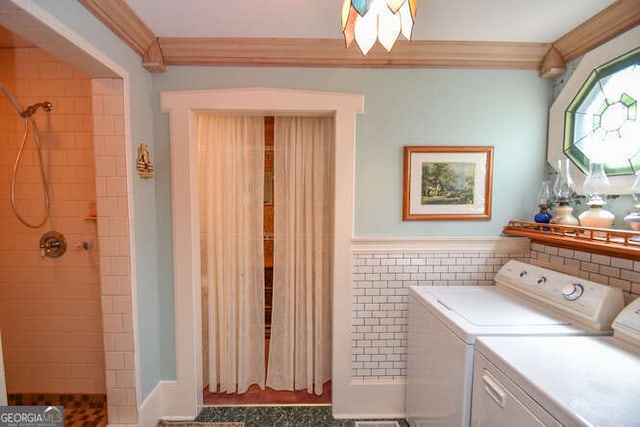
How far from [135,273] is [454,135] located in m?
2.17

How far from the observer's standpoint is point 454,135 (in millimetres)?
1729

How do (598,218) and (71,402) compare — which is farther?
(71,402)

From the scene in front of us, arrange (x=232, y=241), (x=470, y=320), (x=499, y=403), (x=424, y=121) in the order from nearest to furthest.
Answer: (x=499, y=403), (x=470, y=320), (x=424, y=121), (x=232, y=241)

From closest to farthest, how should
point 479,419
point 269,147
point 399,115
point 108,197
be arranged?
point 479,419 → point 108,197 → point 399,115 → point 269,147

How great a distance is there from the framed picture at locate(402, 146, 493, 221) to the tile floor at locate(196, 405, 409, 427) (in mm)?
1438

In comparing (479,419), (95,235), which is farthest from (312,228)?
(95,235)

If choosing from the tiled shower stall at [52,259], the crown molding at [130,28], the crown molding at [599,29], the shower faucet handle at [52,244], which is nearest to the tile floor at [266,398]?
the tiled shower stall at [52,259]

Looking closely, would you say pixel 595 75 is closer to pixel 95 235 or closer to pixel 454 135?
pixel 454 135

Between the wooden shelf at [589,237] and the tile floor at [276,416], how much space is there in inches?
58.6

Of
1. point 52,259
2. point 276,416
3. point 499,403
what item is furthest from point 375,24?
point 52,259

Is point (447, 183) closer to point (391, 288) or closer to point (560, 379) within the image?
point (391, 288)

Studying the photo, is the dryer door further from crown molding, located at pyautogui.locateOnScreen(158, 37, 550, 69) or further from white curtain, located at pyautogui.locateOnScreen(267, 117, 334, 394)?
crown molding, located at pyautogui.locateOnScreen(158, 37, 550, 69)

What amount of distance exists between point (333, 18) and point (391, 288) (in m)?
1.66

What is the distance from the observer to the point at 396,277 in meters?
1.77
